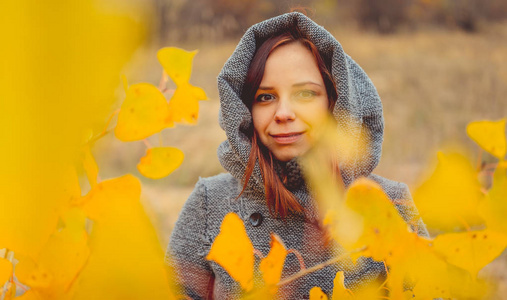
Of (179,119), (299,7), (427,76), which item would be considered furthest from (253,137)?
(427,76)

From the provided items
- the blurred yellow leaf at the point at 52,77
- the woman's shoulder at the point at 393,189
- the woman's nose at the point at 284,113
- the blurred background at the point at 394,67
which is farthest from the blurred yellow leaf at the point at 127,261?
the blurred background at the point at 394,67

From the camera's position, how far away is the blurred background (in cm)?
359

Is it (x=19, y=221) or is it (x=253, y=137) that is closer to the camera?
(x=19, y=221)

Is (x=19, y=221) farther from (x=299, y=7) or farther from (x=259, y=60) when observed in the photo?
(x=299, y=7)

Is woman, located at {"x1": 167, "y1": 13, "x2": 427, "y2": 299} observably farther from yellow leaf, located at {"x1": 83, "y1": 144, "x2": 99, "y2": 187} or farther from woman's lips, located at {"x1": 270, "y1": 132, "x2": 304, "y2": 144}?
yellow leaf, located at {"x1": 83, "y1": 144, "x2": 99, "y2": 187}

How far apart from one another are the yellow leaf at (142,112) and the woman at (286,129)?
1.36 feet

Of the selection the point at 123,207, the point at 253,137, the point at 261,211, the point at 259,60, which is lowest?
the point at 261,211

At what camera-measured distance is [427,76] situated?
472 cm

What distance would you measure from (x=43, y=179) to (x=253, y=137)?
2.26 ft

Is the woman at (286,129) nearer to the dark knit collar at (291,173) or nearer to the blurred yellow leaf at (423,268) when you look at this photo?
the dark knit collar at (291,173)

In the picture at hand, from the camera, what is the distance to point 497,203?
0.74 feet

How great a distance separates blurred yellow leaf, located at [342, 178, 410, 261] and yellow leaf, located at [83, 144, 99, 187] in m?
0.15

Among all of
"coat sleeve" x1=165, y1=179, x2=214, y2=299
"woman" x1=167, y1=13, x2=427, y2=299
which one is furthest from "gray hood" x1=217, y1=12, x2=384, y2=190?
"coat sleeve" x1=165, y1=179, x2=214, y2=299

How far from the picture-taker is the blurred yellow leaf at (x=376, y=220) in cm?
24
